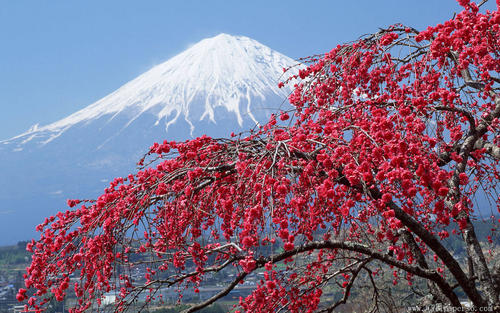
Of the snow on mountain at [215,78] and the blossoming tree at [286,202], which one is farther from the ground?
the snow on mountain at [215,78]

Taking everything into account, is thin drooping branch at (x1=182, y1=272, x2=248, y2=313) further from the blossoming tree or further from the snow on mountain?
the snow on mountain

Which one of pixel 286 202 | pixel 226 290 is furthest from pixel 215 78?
pixel 226 290

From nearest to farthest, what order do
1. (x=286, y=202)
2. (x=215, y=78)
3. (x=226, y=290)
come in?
(x=226, y=290), (x=286, y=202), (x=215, y=78)

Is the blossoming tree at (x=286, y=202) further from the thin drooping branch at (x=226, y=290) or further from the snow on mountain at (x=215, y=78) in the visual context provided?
the snow on mountain at (x=215, y=78)

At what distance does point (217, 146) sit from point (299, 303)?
207cm

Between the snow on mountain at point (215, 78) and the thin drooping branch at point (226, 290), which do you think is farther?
the snow on mountain at point (215, 78)

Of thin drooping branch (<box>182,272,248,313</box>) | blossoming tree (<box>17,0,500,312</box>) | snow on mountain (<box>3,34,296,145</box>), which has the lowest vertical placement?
thin drooping branch (<box>182,272,248,313</box>)

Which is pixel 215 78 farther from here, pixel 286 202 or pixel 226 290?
pixel 226 290

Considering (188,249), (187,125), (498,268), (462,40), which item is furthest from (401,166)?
(187,125)

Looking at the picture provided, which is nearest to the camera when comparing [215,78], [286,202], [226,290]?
[226,290]

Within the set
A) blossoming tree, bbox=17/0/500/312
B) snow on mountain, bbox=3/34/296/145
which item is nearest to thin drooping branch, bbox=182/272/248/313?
blossoming tree, bbox=17/0/500/312

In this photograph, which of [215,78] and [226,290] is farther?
[215,78]

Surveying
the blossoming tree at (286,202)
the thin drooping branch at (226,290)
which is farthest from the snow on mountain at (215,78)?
the thin drooping branch at (226,290)

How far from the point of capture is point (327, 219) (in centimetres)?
481
